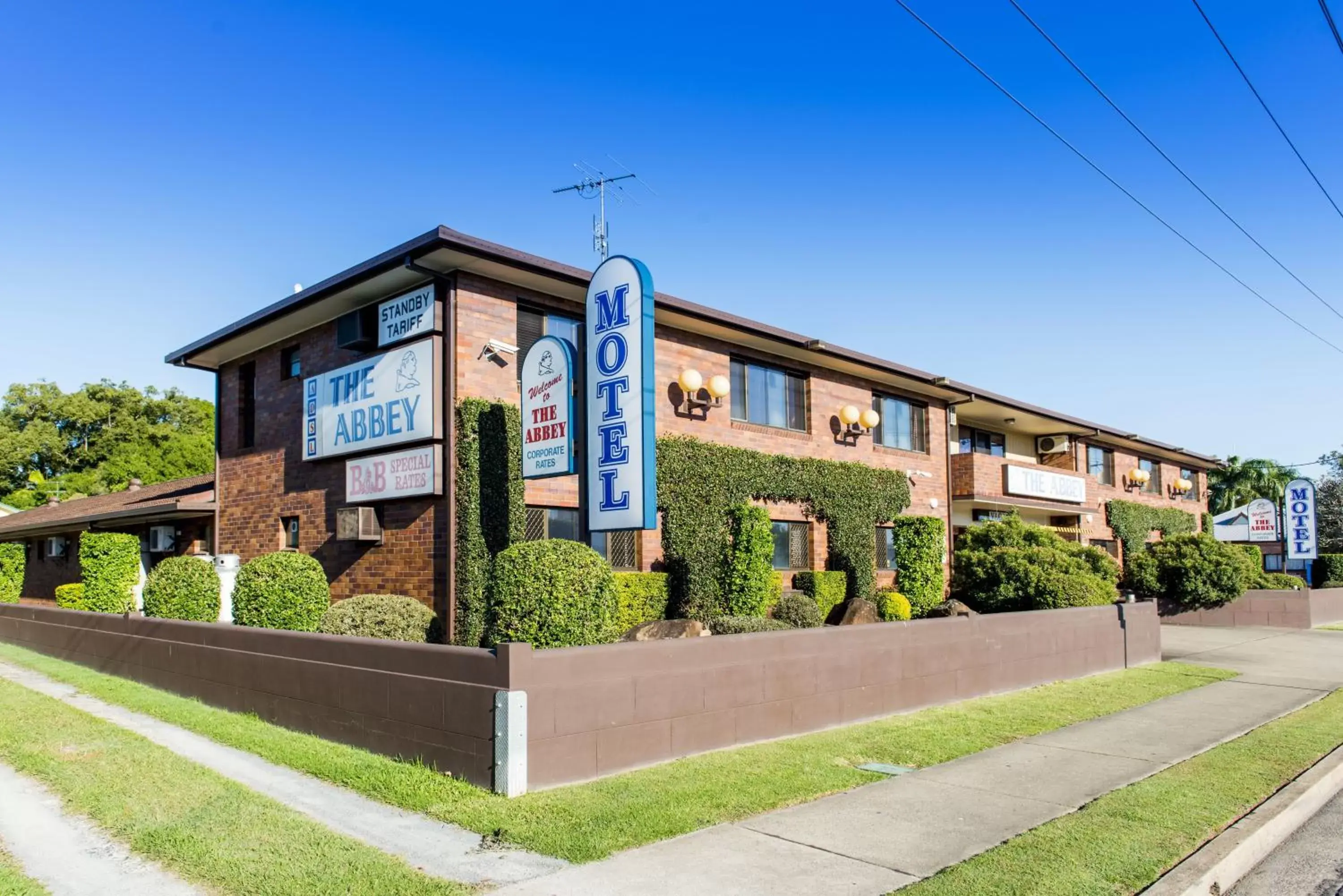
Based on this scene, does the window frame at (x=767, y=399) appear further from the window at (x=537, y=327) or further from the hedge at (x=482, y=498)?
the hedge at (x=482, y=498)

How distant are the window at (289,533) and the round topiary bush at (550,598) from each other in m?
9.83

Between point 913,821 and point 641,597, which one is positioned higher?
point 641,597

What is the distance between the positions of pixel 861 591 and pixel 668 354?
290 inches

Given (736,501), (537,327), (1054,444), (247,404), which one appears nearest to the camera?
(537,327)

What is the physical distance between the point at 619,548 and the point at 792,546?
5241 mm

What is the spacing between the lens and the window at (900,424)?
78.6 ft

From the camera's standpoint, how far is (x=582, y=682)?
26.5 feet

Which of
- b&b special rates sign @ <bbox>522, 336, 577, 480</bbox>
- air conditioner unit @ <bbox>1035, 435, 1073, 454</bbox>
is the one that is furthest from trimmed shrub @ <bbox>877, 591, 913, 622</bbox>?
air conditioner unit @ <bbox>1035, 435, 1073, 454</bbox>

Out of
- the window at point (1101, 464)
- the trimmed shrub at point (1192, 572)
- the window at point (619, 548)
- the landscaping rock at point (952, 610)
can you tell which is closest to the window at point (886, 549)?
the landscaping rock at point (952, 610)

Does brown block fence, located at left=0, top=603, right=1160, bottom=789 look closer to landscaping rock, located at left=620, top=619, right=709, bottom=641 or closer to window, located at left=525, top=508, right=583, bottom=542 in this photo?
landscaping rock, located at left=620, top=619, right=709, bottom=641

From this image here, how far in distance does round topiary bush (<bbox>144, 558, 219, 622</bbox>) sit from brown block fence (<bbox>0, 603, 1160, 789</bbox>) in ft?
1.98

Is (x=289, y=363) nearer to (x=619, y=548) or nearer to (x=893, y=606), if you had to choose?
(x=619, y=548)

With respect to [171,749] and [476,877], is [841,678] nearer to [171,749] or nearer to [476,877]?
[476,877]

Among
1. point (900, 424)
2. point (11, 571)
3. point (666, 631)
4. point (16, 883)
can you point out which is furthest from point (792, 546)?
point (11, 571)
